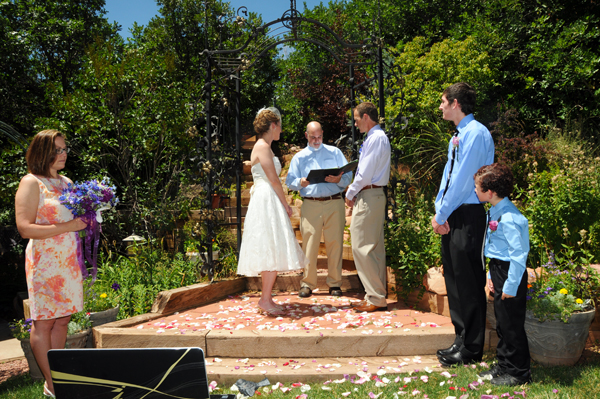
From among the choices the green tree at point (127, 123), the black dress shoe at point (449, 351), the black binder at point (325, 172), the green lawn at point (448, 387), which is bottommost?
the green lawn at point (448, 387)

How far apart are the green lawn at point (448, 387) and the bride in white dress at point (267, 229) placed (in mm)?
1152

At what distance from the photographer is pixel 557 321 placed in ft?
10.0

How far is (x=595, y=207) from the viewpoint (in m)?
3.96

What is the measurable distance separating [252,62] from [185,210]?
3818 mm

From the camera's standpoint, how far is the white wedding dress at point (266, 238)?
4.10 metres

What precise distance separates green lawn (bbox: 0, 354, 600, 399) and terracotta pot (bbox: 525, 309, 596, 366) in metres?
0.08

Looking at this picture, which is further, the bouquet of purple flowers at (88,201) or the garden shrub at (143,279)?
the garden shrub at (143,279)

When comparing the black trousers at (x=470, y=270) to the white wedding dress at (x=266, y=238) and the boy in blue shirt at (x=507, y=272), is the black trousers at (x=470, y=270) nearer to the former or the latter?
the boy in blue shirt at (x=507, y=272)

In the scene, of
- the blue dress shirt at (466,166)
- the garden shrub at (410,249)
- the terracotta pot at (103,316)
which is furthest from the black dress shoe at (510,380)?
the terracotta pot at (103,316)

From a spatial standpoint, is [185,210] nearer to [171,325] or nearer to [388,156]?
[171,325]

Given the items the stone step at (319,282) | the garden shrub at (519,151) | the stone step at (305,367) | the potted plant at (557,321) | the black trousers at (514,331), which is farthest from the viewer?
the garden shrub at (519,151)

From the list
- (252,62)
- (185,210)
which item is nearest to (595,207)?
(252,62)

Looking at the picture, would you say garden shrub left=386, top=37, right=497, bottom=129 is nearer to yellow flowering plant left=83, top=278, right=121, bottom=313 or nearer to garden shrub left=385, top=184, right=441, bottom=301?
garden shrub left=385, top=184, right=441, bottom=301

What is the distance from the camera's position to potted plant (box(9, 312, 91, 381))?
3598 millimetres
